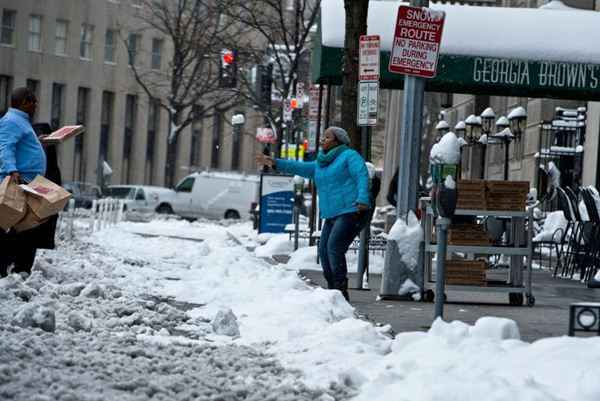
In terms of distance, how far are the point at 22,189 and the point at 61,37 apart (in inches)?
2551

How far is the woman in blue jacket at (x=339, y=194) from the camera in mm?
14398

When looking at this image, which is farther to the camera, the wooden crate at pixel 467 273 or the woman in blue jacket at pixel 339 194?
the wooden crate at pixel 467 273

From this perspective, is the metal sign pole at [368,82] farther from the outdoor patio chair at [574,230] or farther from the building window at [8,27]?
the building window at [8,27]

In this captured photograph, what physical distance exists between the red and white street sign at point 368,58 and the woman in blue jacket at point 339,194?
1885 millimetres

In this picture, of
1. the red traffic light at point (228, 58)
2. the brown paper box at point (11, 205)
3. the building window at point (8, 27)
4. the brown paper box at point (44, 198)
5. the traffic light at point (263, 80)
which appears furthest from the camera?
the building window at point (8, 27)

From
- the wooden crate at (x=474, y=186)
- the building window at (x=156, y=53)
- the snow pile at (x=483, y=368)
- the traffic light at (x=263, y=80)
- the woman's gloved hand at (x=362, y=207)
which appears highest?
the building window at (x=156, y=53)

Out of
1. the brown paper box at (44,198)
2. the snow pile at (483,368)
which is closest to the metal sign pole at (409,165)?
the brown paper box at (44,198)

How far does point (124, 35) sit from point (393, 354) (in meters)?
72.9

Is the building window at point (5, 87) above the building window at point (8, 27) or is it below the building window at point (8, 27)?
below

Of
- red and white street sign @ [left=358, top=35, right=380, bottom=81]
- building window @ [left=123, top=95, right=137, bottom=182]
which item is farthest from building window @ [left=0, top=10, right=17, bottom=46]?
red and white street sign @ [left=358, top=35, right=380, bottom=81]

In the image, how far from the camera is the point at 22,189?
43.7ft

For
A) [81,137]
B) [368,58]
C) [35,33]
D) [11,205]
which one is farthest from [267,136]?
[81,137]

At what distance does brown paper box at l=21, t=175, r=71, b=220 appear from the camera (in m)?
13.3

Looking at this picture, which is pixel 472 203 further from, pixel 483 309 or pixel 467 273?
pixel 483 309
